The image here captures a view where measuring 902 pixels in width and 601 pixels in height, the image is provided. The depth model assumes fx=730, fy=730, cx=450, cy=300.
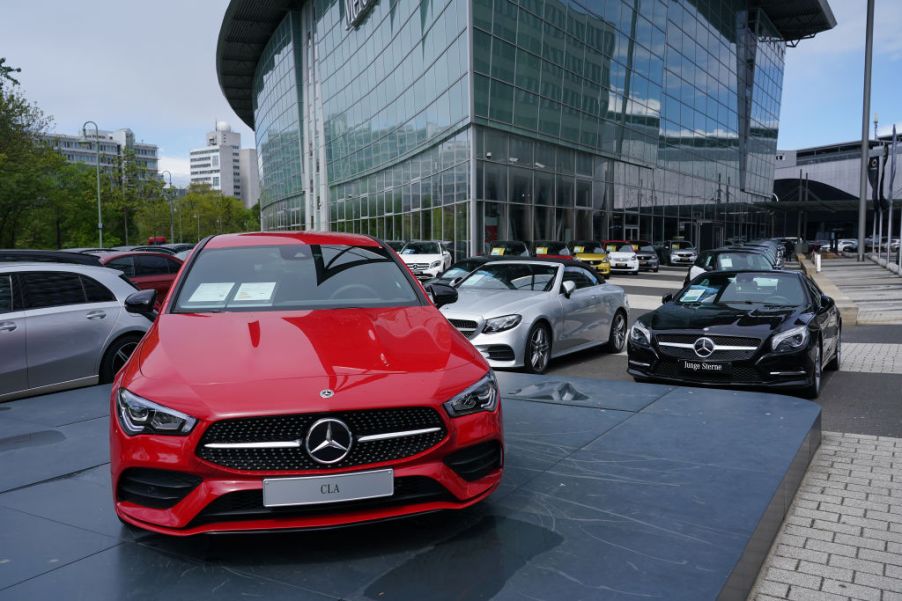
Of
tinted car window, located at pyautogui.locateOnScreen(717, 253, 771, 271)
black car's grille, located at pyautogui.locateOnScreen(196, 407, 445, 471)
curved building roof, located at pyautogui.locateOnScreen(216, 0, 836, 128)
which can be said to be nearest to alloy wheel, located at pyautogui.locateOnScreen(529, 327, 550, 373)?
black car's grille, located at pyautogui.locateOnScreen(196, 407, 445, 471)

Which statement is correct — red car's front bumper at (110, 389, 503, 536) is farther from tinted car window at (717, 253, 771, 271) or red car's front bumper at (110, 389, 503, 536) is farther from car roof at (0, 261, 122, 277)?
tinted car window at (717, 253, 771, 271)

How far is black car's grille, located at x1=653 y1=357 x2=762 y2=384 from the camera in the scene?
Result: 288 inches

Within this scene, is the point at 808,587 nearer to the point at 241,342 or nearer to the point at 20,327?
the point at 241,342

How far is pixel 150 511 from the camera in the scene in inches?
123

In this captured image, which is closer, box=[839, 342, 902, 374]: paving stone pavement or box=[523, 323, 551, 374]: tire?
box=[523, 323, 551, 374]: tire

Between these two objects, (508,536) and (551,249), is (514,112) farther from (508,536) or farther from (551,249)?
(508,536)

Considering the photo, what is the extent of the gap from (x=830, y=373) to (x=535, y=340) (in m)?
3.72

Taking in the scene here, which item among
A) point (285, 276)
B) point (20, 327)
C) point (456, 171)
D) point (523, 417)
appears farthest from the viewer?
point (456, 171)

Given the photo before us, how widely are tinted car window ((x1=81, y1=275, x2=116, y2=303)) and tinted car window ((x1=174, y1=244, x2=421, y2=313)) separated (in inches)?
141

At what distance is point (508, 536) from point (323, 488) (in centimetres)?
98

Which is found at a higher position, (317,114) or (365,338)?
(317,114)

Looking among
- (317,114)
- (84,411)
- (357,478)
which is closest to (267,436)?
(357,478)

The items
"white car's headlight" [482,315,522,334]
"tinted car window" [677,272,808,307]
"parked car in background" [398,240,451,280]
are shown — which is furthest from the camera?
"parked car in background" [398,240,451,280]

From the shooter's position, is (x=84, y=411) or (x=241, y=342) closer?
(x=241, y=342)
